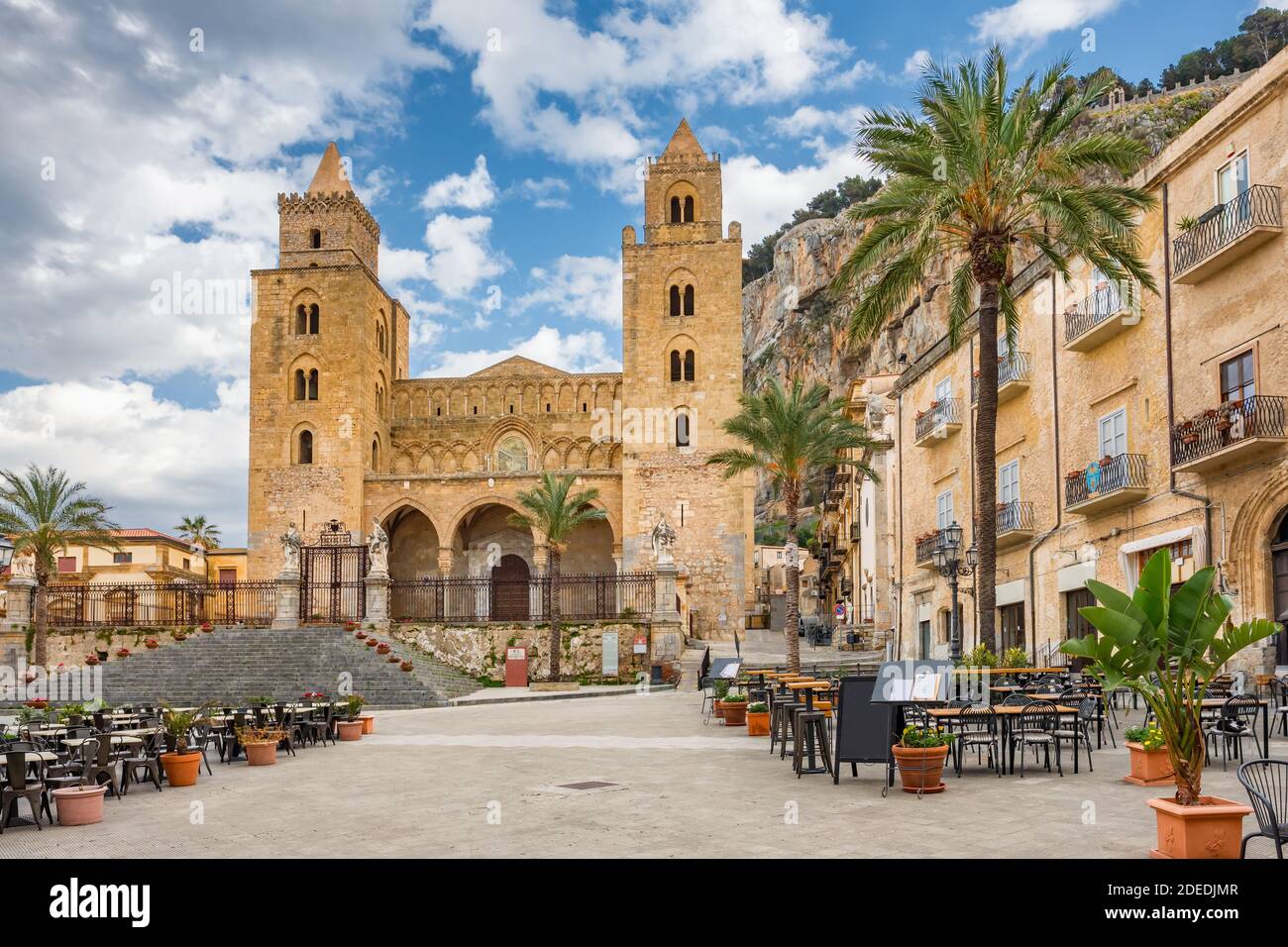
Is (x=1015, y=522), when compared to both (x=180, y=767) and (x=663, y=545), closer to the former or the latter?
(x=663, y=545)

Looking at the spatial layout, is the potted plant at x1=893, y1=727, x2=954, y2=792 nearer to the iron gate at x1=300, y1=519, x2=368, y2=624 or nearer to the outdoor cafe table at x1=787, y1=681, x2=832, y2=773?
the outdoor cafe table at x1=787, y1=681, x2=832, y2=773

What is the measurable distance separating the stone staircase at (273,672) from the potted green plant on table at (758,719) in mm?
12132

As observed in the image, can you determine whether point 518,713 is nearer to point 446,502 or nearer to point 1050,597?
point 1050,597

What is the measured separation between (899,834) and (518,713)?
1590 centimetres

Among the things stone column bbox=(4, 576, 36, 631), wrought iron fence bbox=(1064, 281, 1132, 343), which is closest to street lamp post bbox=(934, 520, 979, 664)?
wrought iron fence bbox=(1064, 281, 1132, 343)

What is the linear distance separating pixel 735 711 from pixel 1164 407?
9463mm

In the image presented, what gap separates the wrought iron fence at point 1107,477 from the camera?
2077 cm

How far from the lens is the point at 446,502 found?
155 ft

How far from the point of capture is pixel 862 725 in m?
10.9

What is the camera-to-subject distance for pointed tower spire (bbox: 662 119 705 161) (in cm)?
4928

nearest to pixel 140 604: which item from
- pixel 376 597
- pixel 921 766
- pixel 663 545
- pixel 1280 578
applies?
pixel 376 597

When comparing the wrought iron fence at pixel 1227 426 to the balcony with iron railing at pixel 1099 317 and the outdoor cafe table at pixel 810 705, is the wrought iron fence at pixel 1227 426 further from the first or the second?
the outdoor cafe table at pixel 810 705

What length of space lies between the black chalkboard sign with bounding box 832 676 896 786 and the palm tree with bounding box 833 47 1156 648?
6.59m
